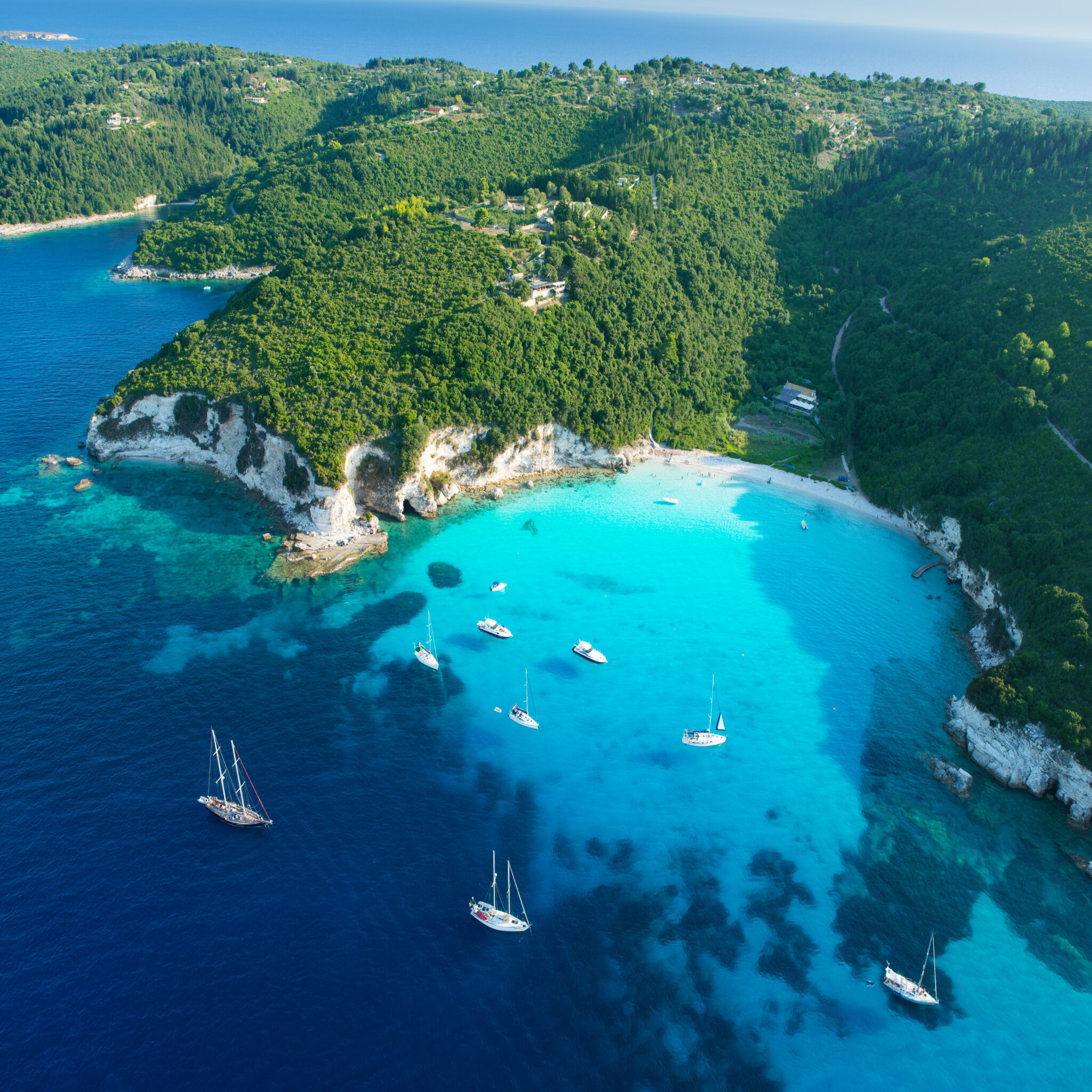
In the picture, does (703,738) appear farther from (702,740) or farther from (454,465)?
(454,465)

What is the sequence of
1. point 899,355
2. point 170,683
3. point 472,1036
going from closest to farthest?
point 472,1036 < point 170,683 < point 899,355

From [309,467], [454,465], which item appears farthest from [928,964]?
[309,467]

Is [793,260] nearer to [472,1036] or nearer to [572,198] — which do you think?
[572,198]

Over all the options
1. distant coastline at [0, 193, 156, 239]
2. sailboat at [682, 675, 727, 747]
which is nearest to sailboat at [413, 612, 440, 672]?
sailboat at [682, 675, 727, 747]

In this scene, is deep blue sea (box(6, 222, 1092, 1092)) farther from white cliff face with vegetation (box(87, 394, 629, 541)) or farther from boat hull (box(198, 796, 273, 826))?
white cliff face with vegetation (box(87, 394, 629, 541))

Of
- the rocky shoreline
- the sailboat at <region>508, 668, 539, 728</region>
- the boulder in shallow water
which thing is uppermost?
the rocky shoreline

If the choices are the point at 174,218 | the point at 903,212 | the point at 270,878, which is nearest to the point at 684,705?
the point at 270,878
